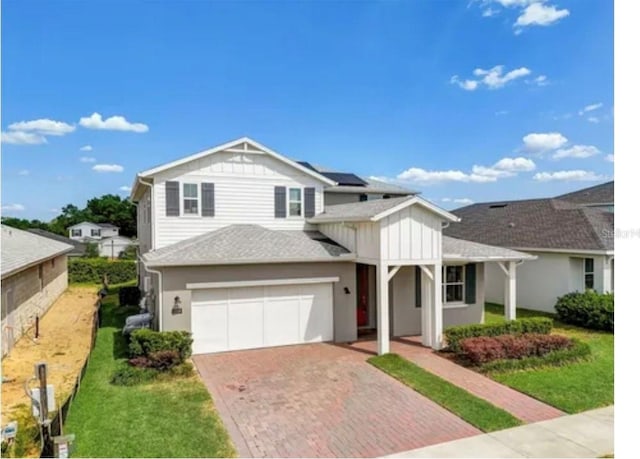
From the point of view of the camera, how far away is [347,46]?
1084 centimetres

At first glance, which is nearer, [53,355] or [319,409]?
[319,409]

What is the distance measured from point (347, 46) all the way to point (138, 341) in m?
9.23

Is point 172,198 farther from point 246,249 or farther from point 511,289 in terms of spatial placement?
point 511,289

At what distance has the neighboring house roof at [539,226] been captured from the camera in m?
17.7

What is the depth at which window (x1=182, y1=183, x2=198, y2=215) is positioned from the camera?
14938mm

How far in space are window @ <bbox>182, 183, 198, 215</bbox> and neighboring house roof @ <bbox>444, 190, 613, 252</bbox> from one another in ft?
48.2

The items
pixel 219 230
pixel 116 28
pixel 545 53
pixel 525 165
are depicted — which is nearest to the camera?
pixel 116 28

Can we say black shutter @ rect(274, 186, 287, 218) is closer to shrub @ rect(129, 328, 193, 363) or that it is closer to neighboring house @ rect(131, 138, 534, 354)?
neighboring house @ rect(131, 138, 534, 354)

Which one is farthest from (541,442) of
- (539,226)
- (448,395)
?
(539,226)

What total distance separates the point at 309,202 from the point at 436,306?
21.2ft

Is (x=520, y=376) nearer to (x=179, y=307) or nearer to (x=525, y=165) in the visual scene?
(x=179, y=307)

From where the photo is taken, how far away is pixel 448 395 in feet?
29.8

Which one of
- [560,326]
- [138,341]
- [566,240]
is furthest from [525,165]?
[138,341]

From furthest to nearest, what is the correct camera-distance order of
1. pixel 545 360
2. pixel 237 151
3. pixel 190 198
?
pixel 237 151, pixel 190 198, pixel 545 360
